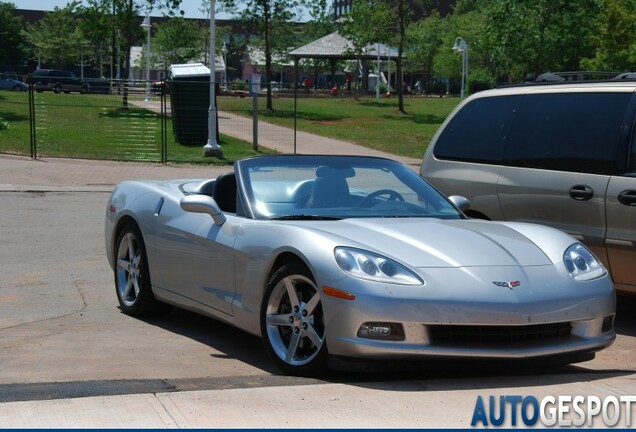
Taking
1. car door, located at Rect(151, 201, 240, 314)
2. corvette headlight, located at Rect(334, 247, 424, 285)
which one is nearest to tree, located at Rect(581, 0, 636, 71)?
car door, located at Rect(151, 201, 240, 314)

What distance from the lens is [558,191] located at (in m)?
8.32

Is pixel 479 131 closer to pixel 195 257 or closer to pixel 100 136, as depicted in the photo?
pixel 195 257

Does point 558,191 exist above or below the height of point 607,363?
above

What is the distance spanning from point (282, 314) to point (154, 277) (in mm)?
1830

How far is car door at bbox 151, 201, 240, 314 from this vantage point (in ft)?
23.1

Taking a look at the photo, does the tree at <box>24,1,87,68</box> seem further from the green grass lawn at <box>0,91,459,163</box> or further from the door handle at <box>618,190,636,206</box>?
the door handle at <box>618,190,636,206</box>

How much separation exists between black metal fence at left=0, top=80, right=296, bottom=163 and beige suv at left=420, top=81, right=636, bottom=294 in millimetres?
16960

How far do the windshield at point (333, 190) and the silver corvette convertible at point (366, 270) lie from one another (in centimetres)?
A: 1

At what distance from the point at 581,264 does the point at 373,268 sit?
1388mm

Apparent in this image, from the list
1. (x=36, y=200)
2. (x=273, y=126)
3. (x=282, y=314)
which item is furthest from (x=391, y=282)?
(x=273, y=126)

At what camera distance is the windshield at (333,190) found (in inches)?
281

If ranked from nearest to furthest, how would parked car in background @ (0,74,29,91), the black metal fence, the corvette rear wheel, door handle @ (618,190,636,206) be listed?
the corvette rear wheel → door handle @ (618,190,636,206) → the black metal fence → parked car in background @ (0,74,29,91)

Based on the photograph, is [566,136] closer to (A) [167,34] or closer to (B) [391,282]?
(B) [391,282]

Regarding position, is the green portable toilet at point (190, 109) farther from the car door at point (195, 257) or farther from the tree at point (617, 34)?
the car door at point (195, 257)
